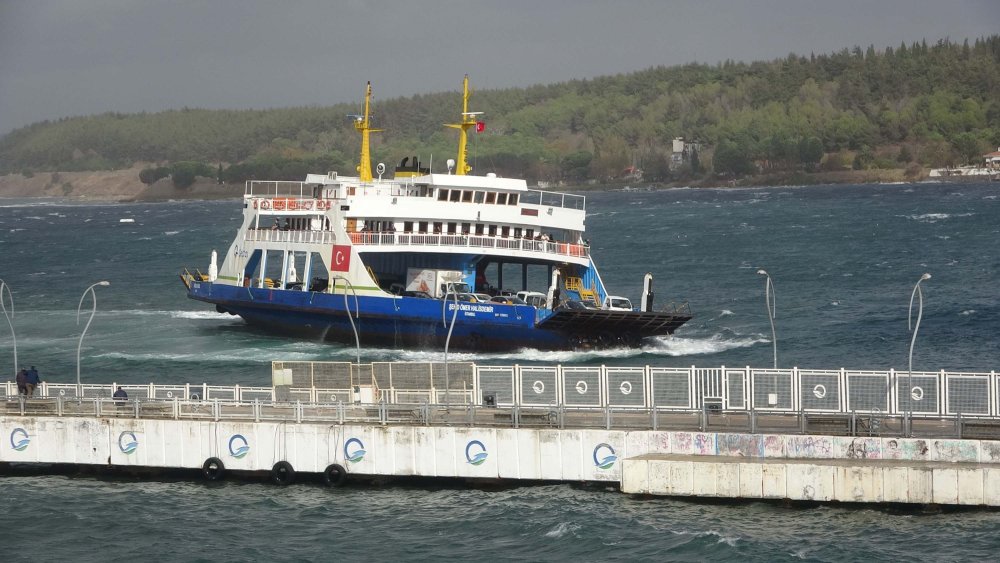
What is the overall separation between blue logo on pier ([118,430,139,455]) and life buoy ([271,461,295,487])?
3672 millimetres

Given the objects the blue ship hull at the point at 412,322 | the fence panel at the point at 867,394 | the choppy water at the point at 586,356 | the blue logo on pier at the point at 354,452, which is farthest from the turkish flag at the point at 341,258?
the fence panel at the point at 867,394

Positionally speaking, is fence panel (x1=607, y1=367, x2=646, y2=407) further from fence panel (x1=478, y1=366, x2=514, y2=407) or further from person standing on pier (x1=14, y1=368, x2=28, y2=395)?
person standing on pier (x1=14, y1=368, x2=28, y2=395)

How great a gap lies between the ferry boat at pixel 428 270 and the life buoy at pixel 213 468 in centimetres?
2124

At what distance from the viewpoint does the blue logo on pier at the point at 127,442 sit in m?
36.1

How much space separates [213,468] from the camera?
3559cm

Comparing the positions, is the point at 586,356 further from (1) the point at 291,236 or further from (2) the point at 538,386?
(2) the point at 538,386

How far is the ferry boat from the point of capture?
58.1 metres

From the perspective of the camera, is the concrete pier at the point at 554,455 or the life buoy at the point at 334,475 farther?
the life buoy at the point at 334,475

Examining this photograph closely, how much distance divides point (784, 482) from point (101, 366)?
3482 cm

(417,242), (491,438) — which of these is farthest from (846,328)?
(491,438)

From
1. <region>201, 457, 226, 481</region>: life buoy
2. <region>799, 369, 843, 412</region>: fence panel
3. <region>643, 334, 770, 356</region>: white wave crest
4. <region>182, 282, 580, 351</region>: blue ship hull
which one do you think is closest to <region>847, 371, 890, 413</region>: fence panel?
<region>799, 369, 843, 412</region>: fence panel

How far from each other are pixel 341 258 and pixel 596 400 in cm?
2861

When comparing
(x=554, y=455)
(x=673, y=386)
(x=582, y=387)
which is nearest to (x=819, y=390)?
(x=673, y=386)

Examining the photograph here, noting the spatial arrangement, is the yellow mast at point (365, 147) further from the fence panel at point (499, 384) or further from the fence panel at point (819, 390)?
the fence panel at point (819, 390)
